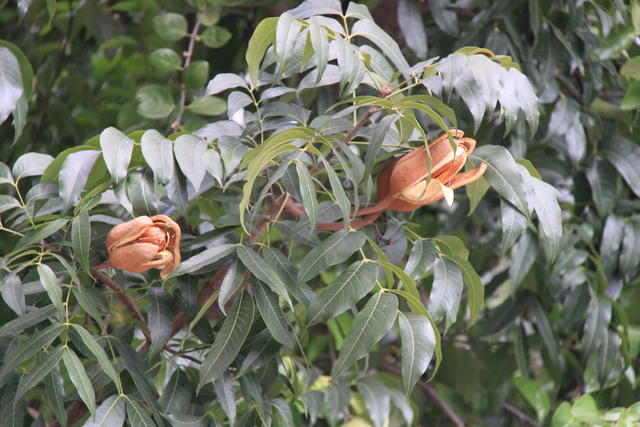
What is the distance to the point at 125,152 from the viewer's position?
0.68 meters

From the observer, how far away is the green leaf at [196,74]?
1.20 metres

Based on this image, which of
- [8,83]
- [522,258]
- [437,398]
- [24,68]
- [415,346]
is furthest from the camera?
[437,398]

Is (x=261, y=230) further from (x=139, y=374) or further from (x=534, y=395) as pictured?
(x=534, y=395)

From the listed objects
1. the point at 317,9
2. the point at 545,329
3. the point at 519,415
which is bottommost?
the point at 519,415

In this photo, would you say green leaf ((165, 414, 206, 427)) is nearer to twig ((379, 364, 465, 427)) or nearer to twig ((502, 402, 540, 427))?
A: twig ((379, 364, 465, 427))

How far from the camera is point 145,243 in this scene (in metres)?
0.65

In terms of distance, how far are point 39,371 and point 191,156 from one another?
0.73 feet

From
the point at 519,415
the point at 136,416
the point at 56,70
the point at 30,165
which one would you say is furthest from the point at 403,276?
the point at 56,70

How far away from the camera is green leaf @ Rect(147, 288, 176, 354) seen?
0.72m

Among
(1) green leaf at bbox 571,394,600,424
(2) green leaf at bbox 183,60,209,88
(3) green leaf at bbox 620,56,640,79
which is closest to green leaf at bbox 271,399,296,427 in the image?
(1) green leaf at bbox 571,394,600,424

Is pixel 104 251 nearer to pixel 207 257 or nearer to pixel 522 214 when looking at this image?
pixel 207 257

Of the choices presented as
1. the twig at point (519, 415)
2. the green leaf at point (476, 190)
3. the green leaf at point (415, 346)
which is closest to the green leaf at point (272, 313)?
the green leaf at point (415, 346)

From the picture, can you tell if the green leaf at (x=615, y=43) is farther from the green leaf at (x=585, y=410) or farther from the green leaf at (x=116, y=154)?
the green leaf at (x=116, y=154)

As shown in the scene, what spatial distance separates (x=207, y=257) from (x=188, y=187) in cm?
11
